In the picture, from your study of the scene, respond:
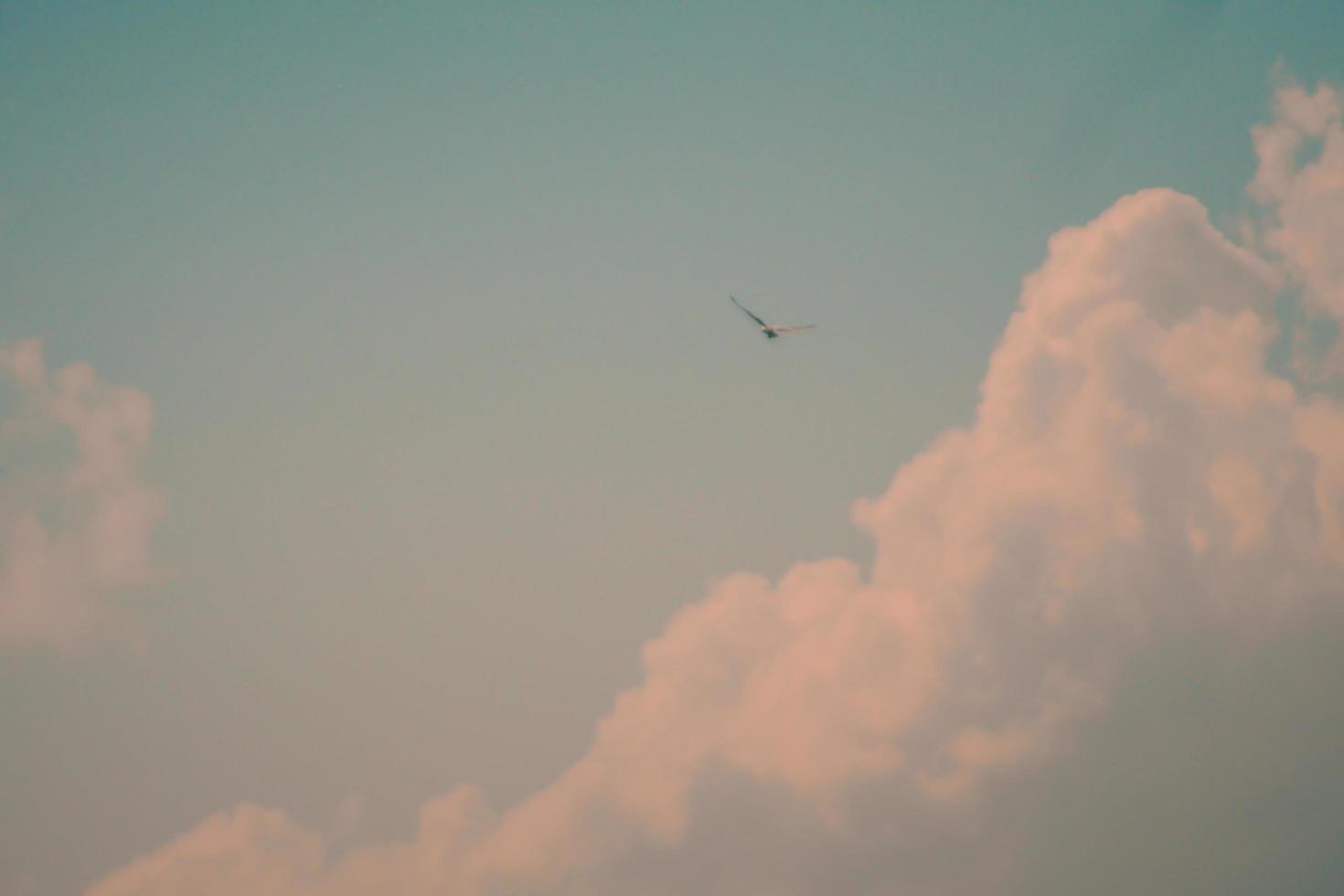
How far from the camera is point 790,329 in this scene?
164500mm
